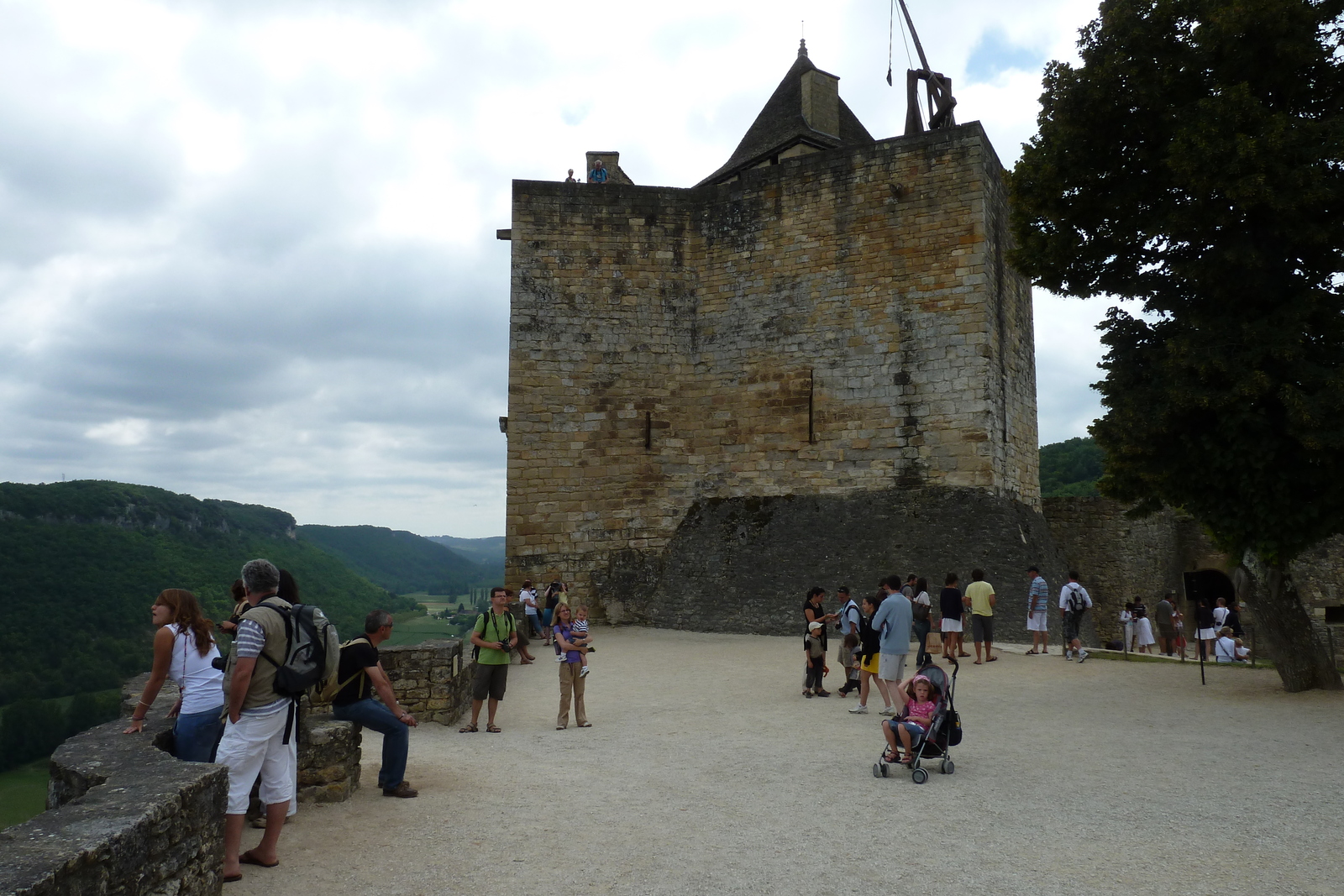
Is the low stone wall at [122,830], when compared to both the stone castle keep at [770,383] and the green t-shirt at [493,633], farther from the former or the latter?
the stone castle keep at [770,383]

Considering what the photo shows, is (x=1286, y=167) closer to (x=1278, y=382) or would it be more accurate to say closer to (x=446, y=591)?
(x=1278, y=382)

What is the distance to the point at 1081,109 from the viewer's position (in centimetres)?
926

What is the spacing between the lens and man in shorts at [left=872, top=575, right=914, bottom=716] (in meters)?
7.39

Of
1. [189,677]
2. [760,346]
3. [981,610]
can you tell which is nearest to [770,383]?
[760,346]

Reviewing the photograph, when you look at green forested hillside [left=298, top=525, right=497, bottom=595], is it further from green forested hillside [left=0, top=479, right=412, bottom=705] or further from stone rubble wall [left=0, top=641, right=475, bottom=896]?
stone rubble wall [left=0, top=641, right=475, bottom=896]

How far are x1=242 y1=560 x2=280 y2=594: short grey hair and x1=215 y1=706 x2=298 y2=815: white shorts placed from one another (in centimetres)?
56

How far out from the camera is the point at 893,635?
7.43 m

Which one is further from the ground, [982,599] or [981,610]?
[982,599]

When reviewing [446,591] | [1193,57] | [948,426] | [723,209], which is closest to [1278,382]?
[1193,57]

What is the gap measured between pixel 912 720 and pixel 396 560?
160 meters

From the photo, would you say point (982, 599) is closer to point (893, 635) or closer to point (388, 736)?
point (893, 635)

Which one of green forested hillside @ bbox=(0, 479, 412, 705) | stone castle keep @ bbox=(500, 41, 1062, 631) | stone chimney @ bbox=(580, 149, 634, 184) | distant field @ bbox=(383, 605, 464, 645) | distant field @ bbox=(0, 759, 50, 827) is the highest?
stone chimney @ bbox=(580, 149, 634, 184)

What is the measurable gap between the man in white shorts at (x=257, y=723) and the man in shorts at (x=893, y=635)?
4850mm

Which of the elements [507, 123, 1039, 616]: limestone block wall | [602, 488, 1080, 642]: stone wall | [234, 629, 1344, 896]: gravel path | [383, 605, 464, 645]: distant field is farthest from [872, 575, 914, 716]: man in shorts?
[383, 605, 464, 645]: distant field
